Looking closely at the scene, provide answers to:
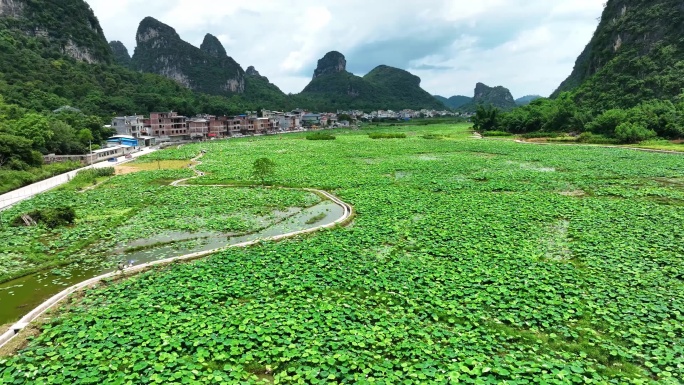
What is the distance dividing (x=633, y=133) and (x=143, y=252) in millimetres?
48718

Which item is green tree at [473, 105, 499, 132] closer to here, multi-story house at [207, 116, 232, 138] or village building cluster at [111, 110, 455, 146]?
village building cluster at [111, 110, 455, 146]

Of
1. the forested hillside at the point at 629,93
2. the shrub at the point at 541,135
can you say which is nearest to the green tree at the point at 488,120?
the forested hillside at the point at 629,93

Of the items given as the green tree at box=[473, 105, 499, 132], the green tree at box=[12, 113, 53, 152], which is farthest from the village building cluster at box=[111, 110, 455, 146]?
the green tree at box=[473, 105, 499, 132]

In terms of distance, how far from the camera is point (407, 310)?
8.23 metres

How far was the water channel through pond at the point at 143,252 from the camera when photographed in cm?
940

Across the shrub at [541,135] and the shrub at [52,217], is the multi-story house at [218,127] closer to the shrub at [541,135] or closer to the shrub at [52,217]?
the shrub at [541,135]

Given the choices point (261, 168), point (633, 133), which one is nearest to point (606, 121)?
point (633, 133)

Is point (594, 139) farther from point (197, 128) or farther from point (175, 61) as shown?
point (175, 61)

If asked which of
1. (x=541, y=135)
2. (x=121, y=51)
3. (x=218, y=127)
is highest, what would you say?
(x=121, y=51)

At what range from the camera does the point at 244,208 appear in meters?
18.0

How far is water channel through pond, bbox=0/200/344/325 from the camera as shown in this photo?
940cm

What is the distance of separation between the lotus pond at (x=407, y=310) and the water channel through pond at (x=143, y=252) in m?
1.27

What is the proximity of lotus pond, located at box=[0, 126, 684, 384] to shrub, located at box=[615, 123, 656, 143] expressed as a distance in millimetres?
32919

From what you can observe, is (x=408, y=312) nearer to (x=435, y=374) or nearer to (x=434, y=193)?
(x=435, y=374)
